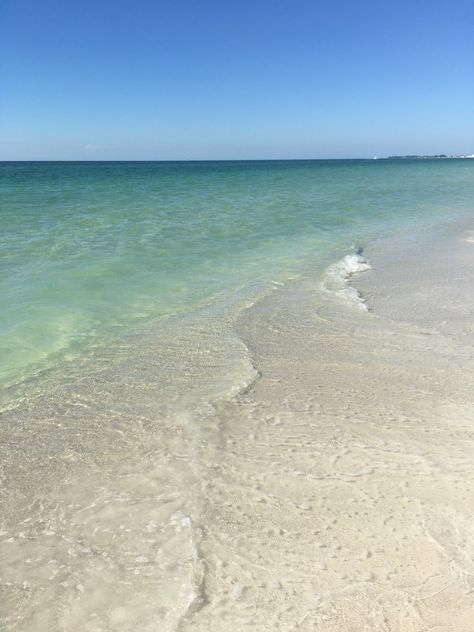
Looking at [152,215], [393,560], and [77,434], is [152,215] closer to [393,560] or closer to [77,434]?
[77,434]

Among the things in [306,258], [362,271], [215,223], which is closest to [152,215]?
[215,223]

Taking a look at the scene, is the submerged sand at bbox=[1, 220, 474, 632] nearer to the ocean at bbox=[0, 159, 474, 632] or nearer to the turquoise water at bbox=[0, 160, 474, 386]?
the ocean at bbox=[0, 159, 474, 632]

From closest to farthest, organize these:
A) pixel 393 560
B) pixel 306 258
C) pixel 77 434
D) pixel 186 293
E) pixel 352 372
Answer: pixel 393 560
pixel 77 434
pixel 352 372
pixel 186 293
pixel 306 258

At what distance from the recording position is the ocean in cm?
268

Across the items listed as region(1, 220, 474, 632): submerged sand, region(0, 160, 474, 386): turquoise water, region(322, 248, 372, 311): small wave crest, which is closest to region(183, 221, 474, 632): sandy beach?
region(1, 220, 474, 632): submerged sand

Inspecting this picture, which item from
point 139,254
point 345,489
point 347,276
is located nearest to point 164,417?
point 345,489

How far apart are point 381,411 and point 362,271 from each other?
19.2ft

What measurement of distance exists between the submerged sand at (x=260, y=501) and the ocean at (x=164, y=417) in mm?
15

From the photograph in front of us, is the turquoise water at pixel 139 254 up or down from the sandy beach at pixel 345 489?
up

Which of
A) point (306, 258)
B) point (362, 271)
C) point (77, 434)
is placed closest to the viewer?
point (77, 434)

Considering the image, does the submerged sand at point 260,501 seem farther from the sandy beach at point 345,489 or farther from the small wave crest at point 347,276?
the small wave crest at point 347,276

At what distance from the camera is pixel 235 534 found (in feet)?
9.86

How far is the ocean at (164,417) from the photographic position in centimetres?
268

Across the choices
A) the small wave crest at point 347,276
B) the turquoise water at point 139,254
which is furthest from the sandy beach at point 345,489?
the turquoise water at point 139,254
